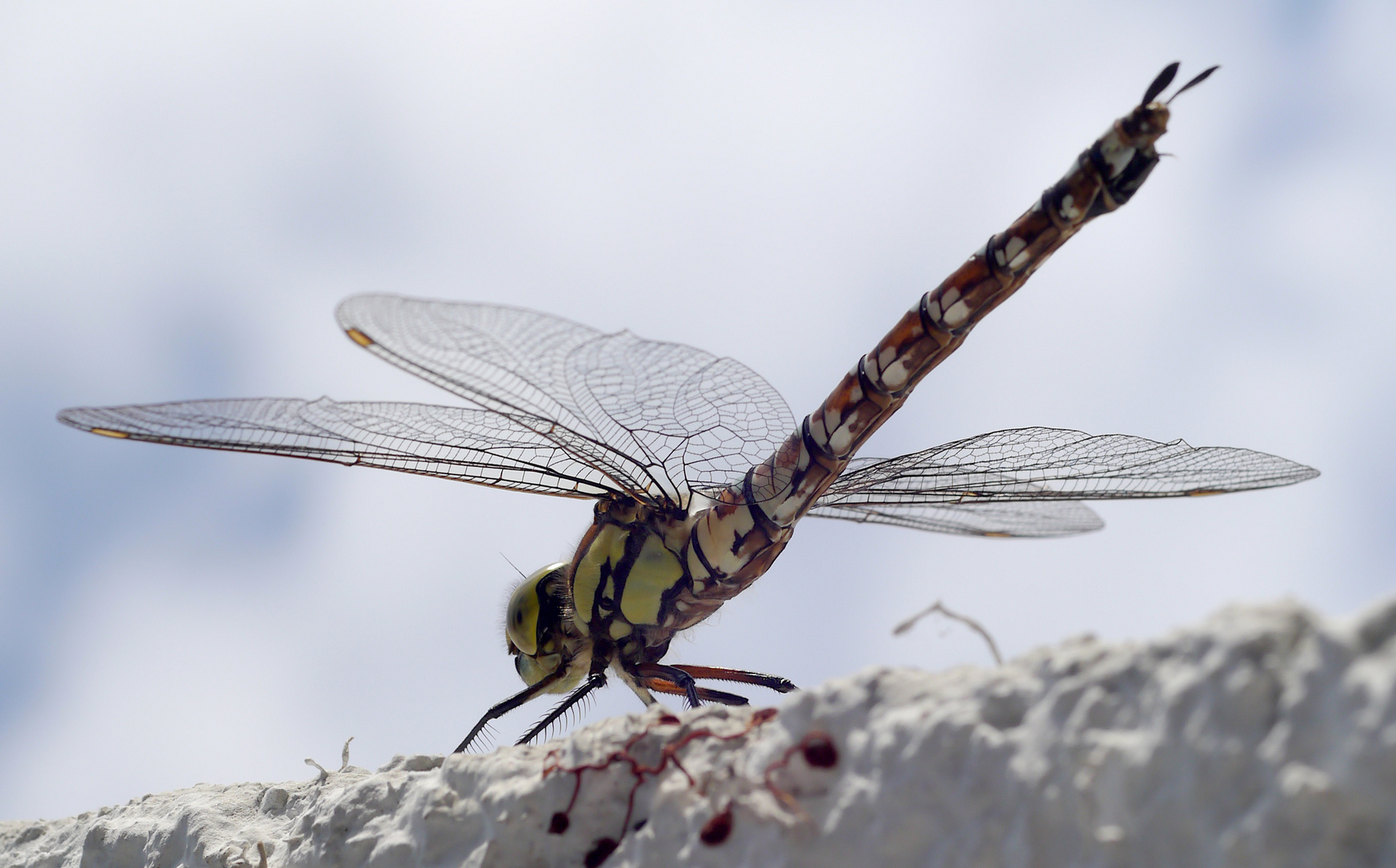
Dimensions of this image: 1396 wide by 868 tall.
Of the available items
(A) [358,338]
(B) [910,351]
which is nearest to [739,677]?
(B) [910,351]

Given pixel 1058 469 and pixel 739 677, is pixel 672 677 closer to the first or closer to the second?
pixel 739 677

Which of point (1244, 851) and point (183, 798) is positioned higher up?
point (183, 798)

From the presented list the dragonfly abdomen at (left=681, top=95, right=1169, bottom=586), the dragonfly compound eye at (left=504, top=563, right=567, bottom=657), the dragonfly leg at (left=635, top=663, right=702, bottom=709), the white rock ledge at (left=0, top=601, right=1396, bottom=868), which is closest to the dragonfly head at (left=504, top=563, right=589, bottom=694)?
the dragonfly compound eye at (left=504, top=563, right=567, bottom=657)

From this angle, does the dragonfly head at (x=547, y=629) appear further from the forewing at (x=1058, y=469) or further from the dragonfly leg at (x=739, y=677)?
the forewing at (x=1058, y=469)

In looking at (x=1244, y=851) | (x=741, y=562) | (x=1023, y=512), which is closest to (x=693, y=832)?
(x=1244, y=851)

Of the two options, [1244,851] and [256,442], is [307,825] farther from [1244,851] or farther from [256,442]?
[1244,851]

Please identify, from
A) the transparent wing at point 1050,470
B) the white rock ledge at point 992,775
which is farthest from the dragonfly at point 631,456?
the white rock ledge at point 992,775
